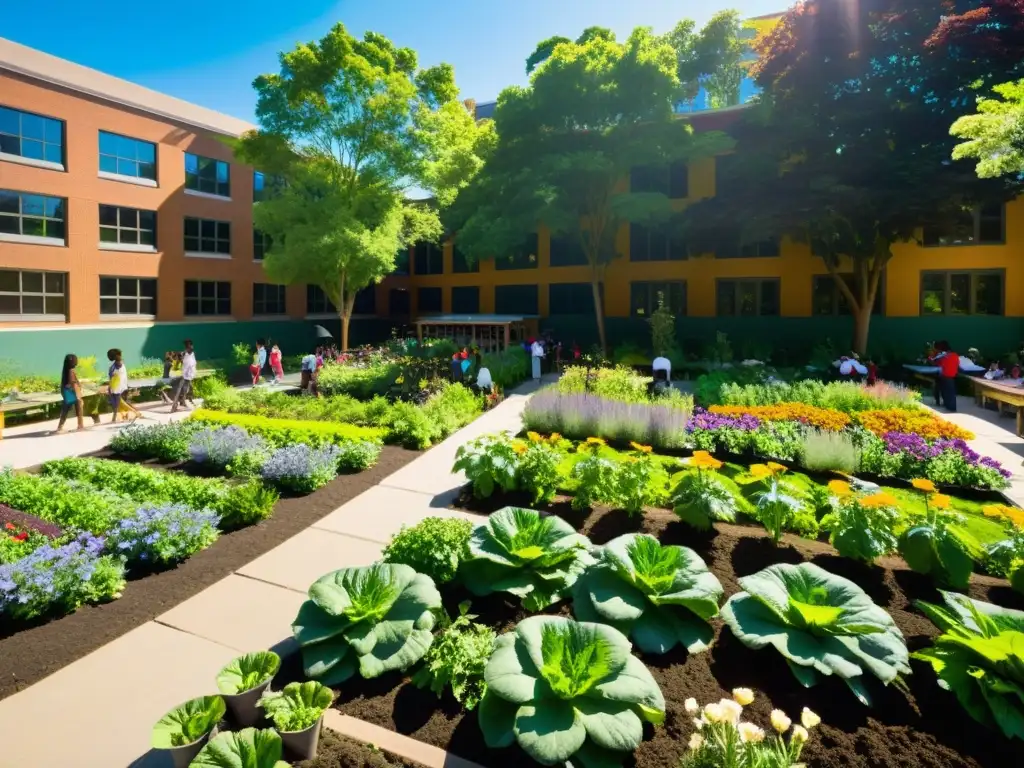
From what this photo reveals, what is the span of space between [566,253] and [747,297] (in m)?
9.99

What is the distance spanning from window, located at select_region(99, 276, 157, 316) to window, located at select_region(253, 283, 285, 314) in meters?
5.55

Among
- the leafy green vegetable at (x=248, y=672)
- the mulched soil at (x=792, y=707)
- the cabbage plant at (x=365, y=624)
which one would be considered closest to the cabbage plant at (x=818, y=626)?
the mulched soil at (x=792, y=707)

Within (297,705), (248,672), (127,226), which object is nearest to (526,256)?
(127,226)

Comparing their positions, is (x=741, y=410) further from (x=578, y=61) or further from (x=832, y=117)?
(x=578, y=61)

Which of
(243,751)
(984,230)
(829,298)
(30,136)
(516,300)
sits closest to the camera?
(243,751)

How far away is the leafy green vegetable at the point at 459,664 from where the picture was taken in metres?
4.00

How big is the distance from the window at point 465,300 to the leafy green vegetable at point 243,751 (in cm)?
3368

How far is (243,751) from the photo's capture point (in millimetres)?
3305

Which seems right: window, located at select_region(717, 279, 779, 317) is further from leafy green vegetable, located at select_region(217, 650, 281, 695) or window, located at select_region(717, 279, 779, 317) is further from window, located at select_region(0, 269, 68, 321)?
window, located at select_region(0, 269, 68, 321)

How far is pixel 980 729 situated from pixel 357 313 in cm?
3762

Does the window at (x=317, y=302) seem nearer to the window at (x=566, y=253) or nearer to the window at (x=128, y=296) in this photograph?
the window at (x=128, y=296)

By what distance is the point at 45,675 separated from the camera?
455cm

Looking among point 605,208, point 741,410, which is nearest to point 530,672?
point 741,410

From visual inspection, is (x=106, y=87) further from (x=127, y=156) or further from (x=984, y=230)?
(x=984, y=230)
